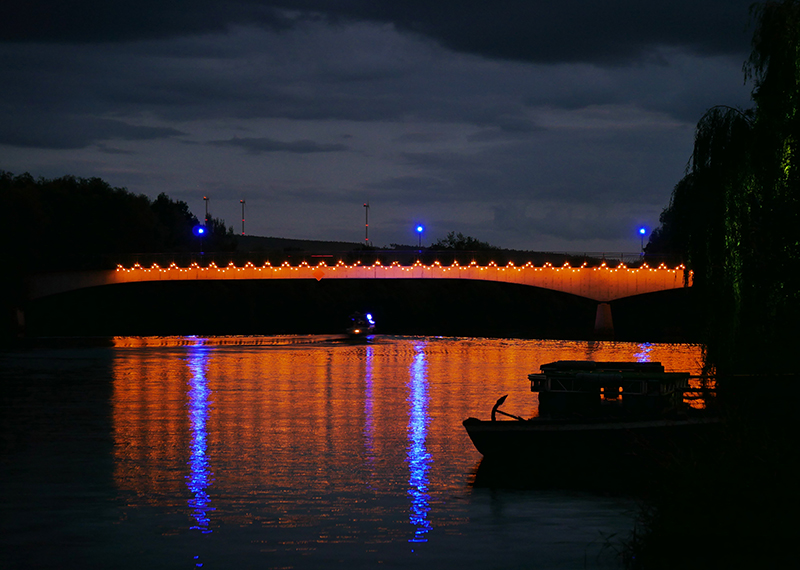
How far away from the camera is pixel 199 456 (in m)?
30.5

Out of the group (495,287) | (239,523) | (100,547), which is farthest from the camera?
(495,287)

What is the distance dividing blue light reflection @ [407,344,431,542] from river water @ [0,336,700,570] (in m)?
0.09

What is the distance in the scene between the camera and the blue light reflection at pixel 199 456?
2189 cm

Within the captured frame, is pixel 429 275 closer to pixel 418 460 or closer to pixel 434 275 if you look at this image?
pixel 434 275

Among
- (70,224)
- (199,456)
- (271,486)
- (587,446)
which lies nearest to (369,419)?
(199,456)

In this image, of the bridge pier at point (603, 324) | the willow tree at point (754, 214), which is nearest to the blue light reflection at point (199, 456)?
the willow tree at point (754, 214)

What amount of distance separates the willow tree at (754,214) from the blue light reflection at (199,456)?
13.4 meters

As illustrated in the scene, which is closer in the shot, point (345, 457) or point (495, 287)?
point (345, 457)

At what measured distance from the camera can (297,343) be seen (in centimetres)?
11831

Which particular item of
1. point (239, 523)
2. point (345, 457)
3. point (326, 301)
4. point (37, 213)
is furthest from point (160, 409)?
point (326, 301)

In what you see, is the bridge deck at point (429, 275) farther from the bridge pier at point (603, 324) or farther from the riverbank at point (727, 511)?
the riverbank at point (727, 511)

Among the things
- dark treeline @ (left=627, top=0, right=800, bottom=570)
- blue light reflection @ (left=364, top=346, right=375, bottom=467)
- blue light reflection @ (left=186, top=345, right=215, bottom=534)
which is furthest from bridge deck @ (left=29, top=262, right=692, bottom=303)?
dark treeline @ (left=627, top=0, right=800, bottom=570)

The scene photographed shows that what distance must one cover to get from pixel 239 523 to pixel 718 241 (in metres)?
14.9

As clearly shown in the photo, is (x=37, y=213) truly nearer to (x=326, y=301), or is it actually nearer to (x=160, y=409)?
(x=326, y=301)
